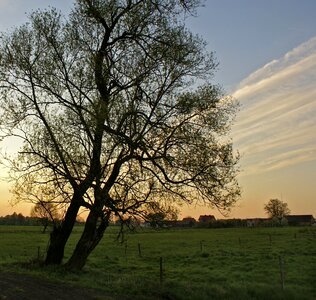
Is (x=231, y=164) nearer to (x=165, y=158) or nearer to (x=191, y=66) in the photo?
(x=165, y=158)

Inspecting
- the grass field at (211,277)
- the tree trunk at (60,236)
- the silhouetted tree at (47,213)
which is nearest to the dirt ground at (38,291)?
the grass field at (211,277)

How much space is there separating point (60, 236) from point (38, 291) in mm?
9109

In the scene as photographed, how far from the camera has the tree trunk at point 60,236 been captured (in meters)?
24.5

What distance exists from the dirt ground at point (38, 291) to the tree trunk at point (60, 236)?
5.56 m

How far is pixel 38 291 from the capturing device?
16.0 meters

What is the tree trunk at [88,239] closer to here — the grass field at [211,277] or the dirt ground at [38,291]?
the grass field at [211,277]

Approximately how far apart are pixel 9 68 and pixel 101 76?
5.16 meters

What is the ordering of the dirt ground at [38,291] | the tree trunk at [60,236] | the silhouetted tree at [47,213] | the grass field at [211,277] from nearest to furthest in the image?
the dirt ground at [38,291]
the grass field at [211,277]
the silhouetted tree at [47,213]
the tree trunk at [60,236]

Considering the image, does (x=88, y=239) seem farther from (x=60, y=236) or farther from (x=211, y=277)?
(x=211, y=277)

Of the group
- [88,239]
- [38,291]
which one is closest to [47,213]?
[88,239]

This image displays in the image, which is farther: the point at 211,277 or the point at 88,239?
the point at 211,277

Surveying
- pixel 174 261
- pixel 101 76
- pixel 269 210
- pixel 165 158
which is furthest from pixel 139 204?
pixel 269 210

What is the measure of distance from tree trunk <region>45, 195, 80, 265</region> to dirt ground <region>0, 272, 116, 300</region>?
5.56 metres

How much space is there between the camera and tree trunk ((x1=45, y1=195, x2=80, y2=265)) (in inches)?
966
